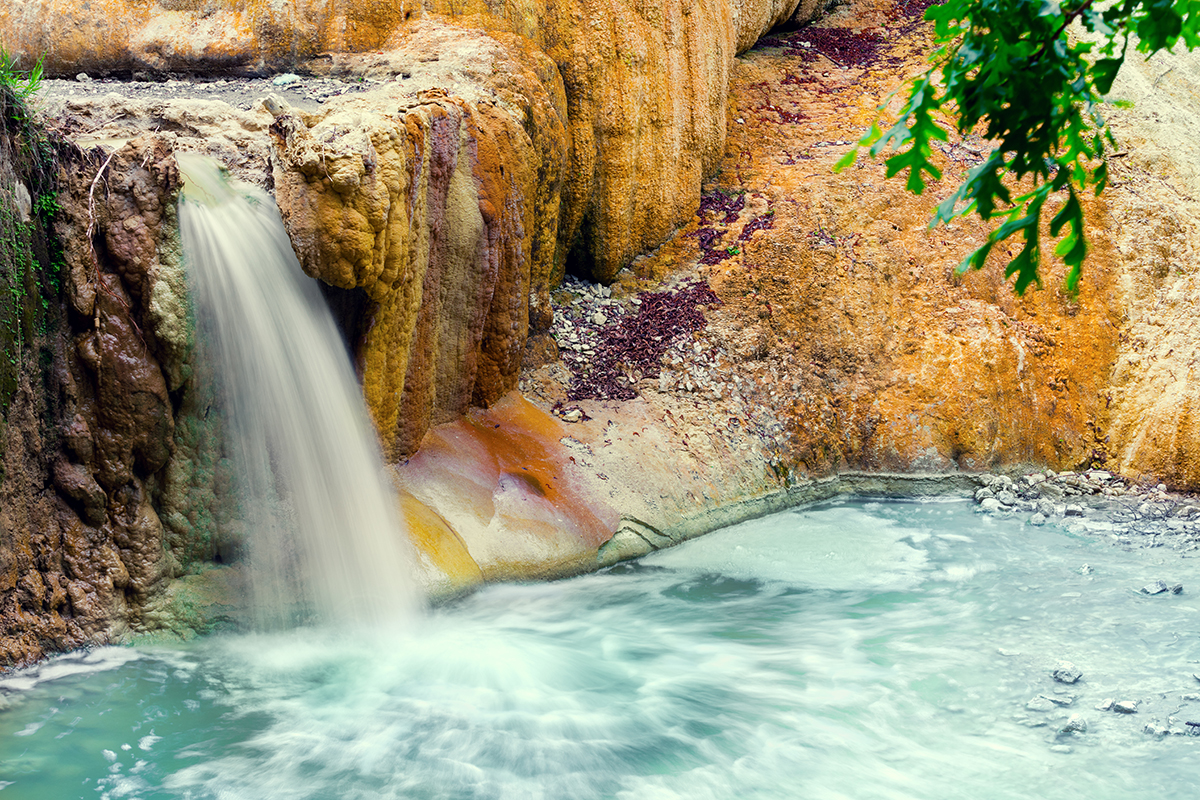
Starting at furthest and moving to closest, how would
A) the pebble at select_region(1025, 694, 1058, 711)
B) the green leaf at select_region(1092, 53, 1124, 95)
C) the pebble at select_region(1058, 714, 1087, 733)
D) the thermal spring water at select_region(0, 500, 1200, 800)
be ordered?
the pebble at select_region(1025, 694, 1058, 711), the pebble at select_region(1058, 714, 1087, 733), the thermal spring water at select_region(0, 500, 1200, 800), the green leaf at select_region(1092, 53, 1124, 95)

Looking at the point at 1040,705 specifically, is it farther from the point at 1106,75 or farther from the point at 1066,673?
the point at 1106,75

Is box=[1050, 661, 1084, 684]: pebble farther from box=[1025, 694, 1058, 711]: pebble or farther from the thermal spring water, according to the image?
box=[1025, 694, 1058, 711]: pebble

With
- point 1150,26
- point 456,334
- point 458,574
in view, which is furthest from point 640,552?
point 1150,26

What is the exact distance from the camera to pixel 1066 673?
429 cm

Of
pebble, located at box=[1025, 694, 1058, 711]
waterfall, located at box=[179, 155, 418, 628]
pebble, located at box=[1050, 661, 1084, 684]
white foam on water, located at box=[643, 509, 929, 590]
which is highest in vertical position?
waterfall, located at box=[179, 155, 418, 628]

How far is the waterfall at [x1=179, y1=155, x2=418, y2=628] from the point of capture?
14.9 feet

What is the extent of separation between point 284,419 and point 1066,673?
4.17m

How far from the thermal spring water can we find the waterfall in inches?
A: 11.7

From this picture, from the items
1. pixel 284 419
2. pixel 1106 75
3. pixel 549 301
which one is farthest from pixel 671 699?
pixel 549 301

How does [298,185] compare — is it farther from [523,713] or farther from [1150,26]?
[1150,26]

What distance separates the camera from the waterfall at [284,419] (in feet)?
14.9

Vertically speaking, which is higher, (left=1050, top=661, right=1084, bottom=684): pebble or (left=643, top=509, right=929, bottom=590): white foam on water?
(left=643, top=509, right=929, bottom=590): white foam on water

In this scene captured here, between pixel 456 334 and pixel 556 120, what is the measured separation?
2056mm

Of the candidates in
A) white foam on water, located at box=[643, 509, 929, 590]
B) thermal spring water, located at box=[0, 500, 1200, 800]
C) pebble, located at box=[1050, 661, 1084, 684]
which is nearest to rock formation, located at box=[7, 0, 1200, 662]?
white foam on water, located at box=[643, 509, 929, 590]
